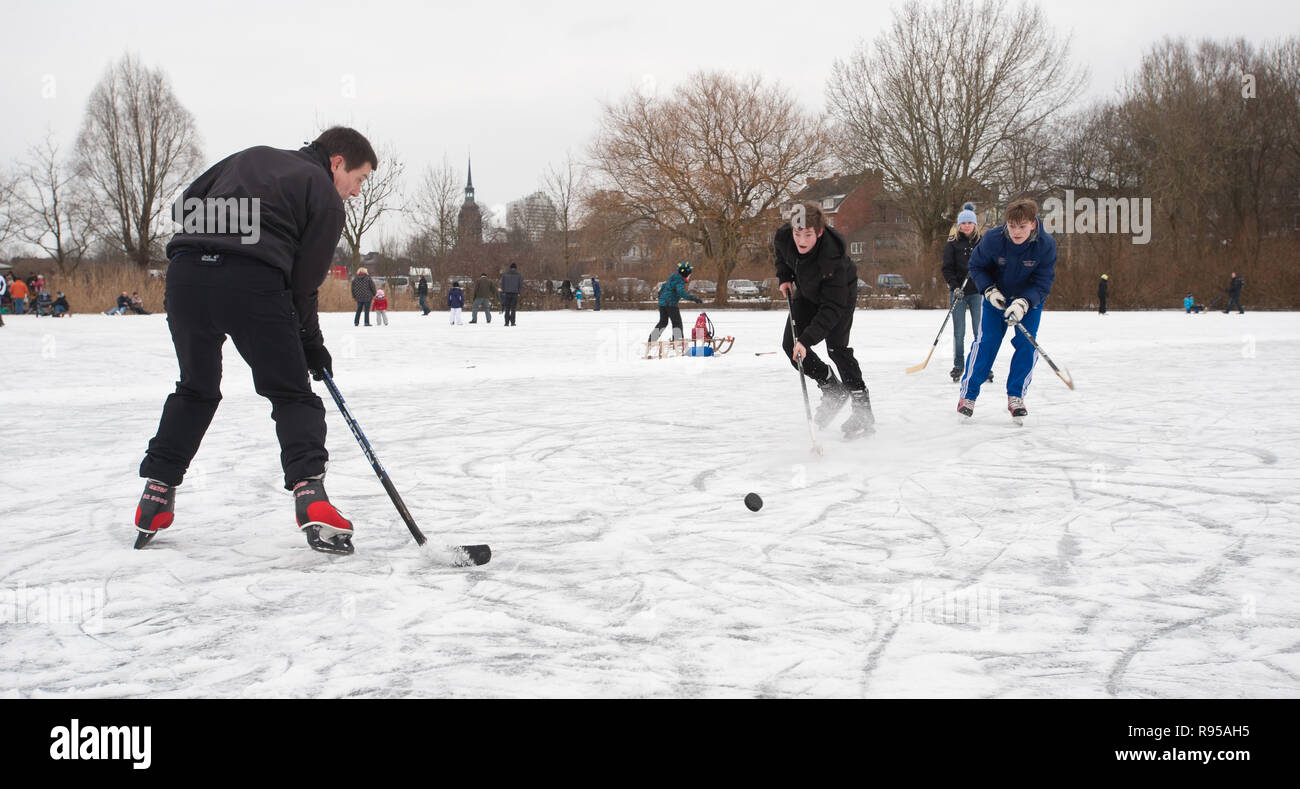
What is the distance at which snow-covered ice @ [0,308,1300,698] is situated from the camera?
2.26 metres

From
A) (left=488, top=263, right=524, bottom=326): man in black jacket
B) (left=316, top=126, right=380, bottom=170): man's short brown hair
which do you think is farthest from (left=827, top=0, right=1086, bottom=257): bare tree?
(left=316, top=126, right=380, bottom=170): man's short brown hair

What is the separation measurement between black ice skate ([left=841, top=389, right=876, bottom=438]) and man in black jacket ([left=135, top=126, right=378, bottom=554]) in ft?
11.2

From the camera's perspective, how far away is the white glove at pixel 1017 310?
20.1ft

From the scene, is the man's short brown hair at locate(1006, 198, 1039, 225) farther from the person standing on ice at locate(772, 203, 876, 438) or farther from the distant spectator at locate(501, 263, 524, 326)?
the distant spectator at locate(501, 263, 524, 326)

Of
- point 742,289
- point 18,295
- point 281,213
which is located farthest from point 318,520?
point 742,289

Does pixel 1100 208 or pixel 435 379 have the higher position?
pixel 1100 208

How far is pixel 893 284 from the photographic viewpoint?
118ft

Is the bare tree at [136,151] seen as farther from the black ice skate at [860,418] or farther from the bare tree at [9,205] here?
the black ice skate at [860,418]

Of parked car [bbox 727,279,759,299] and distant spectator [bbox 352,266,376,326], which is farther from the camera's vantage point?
parked car [bbox 727,279,759,299]

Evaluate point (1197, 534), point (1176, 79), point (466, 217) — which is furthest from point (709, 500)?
point (466, 217)

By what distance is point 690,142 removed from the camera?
124ft

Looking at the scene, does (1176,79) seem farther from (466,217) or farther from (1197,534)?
(1197,534)

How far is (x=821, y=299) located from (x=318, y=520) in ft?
11.1

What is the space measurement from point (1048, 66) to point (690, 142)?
43.5 feet
